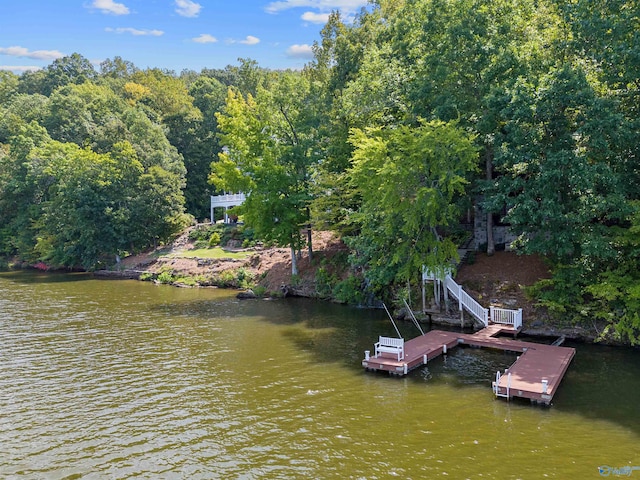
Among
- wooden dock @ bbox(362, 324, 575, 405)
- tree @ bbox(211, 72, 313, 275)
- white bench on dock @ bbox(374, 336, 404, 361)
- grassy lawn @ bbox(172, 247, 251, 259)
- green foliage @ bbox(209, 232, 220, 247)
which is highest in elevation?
tree @ bbox(211, 72, 313, 275)

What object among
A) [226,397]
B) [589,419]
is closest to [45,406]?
[226,397]

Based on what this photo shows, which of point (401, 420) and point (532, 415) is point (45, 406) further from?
point (532, 415)

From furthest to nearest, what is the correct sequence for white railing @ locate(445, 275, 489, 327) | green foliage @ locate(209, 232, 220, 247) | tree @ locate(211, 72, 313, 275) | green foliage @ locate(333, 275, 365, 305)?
1. green foliage @ locate(209, 232, 220, 247)
2. tree @ locate(211, 72, 313, 275)
3. green foliage @ locate(333, 275, 365, 305)
4. white railing @ locate(445, 275, 489, 327)

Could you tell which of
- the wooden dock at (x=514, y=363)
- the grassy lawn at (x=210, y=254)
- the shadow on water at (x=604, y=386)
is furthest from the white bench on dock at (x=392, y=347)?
the grassy lawn at (x=210, y=254)

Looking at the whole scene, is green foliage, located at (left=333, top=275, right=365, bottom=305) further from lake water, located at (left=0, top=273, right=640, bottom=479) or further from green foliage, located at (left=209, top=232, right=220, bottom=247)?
green foliage, located at (left=209, top=232, right=220, bottom=247)

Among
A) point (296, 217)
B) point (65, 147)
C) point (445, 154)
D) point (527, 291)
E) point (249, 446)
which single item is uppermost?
point (65, 147)

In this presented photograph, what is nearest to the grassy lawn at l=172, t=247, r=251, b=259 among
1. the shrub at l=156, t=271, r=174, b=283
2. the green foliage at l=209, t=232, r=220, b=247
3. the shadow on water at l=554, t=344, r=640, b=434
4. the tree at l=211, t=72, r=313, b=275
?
the green foliage at l=209, t=232, r=220, b=247
